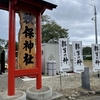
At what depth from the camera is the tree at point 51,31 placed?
87.9ft

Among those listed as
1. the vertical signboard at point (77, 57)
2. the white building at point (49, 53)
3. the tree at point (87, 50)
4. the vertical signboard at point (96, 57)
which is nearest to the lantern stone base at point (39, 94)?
the vertical signboard at point (77, 57)

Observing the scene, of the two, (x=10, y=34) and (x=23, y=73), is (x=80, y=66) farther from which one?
(x=10, y=34)

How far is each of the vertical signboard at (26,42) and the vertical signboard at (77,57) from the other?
184 centimetres

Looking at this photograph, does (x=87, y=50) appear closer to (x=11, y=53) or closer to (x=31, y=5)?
(x=31, y=5)

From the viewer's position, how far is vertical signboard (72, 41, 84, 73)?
5.69m

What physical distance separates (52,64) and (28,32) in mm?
5615

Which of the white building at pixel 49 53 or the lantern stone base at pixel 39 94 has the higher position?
the white building at pixel 49 53

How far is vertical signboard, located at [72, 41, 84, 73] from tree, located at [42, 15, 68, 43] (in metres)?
21.0

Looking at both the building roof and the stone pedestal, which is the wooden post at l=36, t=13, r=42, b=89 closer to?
the building roof

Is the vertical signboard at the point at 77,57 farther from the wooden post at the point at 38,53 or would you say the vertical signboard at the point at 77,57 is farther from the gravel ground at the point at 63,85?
the wooden post at the point at 38,53

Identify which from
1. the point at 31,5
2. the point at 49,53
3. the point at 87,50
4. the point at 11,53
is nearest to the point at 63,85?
the point at 11,53

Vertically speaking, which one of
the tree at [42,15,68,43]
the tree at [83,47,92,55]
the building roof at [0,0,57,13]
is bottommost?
the tree at [83,47,92,55]

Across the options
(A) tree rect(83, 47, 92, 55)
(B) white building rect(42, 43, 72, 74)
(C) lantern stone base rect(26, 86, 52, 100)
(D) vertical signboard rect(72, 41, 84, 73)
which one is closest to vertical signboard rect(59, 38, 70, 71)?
(D) vertical signboard rect(72, 41, 84, 73)

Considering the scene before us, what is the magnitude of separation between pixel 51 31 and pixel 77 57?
839 inches
